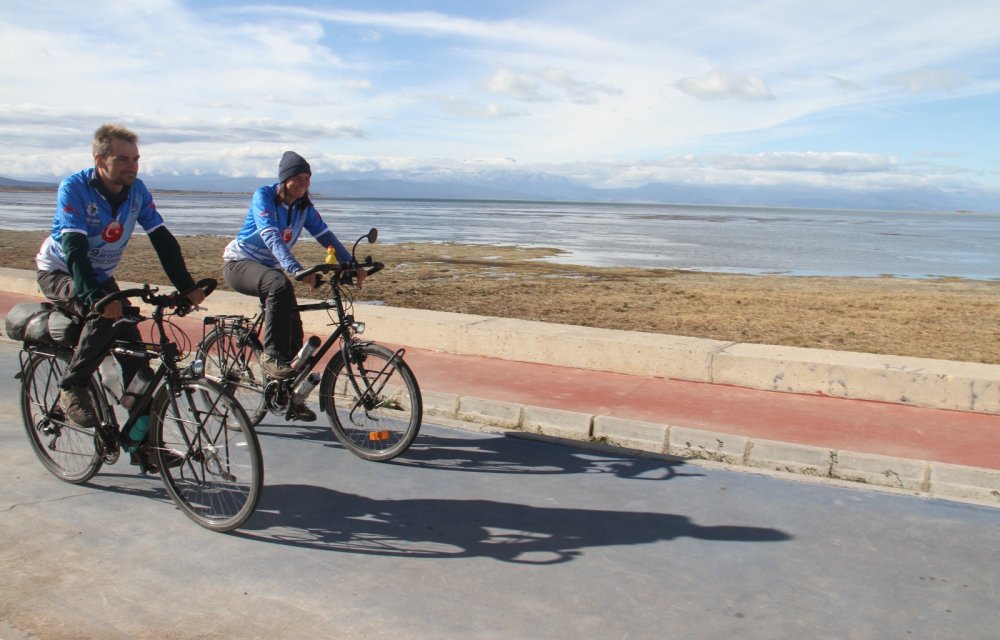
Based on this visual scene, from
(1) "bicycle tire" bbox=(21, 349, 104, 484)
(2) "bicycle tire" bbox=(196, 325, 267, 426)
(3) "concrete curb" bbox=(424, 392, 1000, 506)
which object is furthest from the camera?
(2) "bicycle tire" bbox=(196, 325, 267, 426)

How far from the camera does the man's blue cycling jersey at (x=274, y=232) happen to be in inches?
224

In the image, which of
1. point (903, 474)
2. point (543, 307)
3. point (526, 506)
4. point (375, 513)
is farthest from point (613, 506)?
point (543, 307)

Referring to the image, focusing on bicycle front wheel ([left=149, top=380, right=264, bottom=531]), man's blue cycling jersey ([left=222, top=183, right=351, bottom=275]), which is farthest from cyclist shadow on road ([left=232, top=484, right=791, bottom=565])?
man's blue cycling jersey ([left=222, top=183, right=351, bottom=275])

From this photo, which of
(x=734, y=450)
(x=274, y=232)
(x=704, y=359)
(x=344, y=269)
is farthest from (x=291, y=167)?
(x=704, y=359)

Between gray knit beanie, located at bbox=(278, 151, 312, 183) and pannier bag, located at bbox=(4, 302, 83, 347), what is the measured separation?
5.18 ft

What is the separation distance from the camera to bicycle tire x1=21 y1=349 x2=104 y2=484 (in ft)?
16.1

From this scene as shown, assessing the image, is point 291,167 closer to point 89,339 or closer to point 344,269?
point 344,269

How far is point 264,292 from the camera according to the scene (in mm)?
5867

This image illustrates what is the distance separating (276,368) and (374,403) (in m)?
0.68

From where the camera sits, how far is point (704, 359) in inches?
309

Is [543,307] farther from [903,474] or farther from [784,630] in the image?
[784,630]

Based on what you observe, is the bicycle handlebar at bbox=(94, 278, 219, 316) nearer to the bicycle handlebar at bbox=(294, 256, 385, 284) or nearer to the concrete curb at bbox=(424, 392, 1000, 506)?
the bicycle handlebar at bbox=(294, 256, 385, 284)

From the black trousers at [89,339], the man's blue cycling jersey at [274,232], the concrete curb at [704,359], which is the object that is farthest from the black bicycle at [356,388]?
the concrete curb at [704,359]

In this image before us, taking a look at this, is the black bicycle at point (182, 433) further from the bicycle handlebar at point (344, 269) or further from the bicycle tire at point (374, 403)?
the bicycle tire at point (374, 403)
